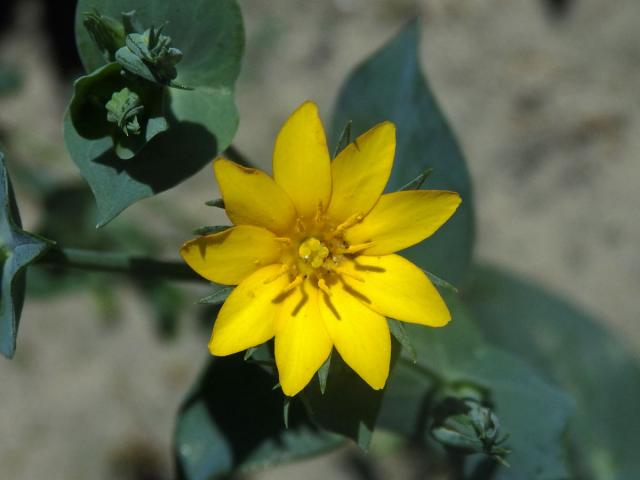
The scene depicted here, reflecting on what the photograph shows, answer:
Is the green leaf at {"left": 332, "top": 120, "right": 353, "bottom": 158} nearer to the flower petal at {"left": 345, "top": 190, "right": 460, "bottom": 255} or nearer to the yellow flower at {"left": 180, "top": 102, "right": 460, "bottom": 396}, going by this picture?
the yellow flower at {"left": 180, "top": 102, "right": 460, "bottom": 396}

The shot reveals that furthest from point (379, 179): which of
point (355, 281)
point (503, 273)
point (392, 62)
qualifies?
point (503, 273)

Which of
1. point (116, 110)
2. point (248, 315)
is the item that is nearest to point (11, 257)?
point (116, 110)

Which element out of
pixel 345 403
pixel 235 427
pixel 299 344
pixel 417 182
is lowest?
pixel 235 427

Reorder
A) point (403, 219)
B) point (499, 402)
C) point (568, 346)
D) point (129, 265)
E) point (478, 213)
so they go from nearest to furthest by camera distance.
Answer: point (403, 219) → point (129, 265) → point (499, 402) → point (568, 346) → point (478, 213)

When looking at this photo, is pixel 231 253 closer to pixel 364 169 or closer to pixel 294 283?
pixel 294 283

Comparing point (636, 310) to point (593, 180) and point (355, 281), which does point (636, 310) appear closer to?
point (593, 180)

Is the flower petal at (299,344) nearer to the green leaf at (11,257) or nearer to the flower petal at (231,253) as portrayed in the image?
the flower petal at (231,253)

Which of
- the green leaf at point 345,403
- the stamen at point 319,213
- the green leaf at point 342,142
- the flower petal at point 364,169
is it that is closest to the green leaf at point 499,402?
the green leaf at point 345,403

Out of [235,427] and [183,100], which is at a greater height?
[183,100]
